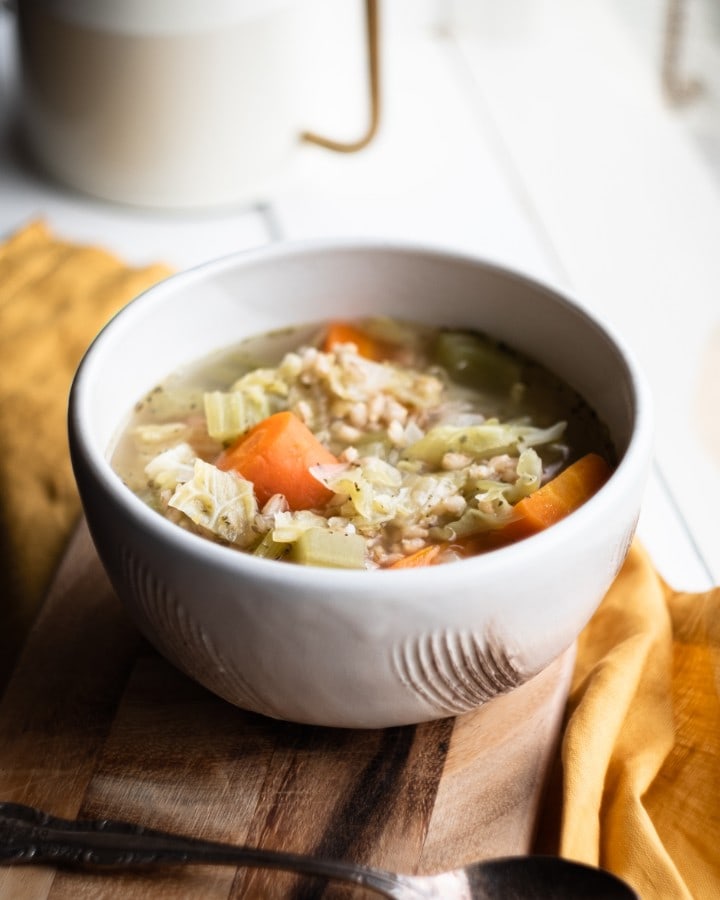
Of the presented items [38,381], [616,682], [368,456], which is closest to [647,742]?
[616,682]

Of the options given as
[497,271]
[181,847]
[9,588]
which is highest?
[497,271]

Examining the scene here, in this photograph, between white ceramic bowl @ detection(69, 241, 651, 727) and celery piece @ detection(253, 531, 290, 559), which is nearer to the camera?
white ceramic bowl @ detection(69, 241, 651, 727)

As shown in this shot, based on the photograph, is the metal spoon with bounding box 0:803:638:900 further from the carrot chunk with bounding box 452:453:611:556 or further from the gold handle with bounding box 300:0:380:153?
the gold handle with bounding box 300:0:380:153

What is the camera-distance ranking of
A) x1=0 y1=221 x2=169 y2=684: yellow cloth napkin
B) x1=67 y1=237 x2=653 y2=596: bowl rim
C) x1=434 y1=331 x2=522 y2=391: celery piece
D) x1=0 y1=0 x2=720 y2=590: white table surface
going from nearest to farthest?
x1=67 y1=237 x2=653 y2=596: bowl rim
x1=434 y1=331 x2=522 y2=391: celery piece
x1=0 y1=221 x2=169 y2=684: yellow cloth napkin
x1=0 y1=0 x2=720 y2=590: white table surface

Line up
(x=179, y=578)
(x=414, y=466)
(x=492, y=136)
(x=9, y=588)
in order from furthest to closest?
1. (x=492, y=136)
2. (x=9, y=588)
3. (x=414, y=466)
4. (x=179, y=578)

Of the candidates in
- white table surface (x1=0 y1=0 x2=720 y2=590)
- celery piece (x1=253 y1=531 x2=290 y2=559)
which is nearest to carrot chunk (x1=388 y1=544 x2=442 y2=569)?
celery piece (x1=253 y1=531 x2=290 y2=559)

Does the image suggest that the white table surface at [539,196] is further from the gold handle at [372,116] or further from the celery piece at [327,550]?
the celery piece at [327,550]

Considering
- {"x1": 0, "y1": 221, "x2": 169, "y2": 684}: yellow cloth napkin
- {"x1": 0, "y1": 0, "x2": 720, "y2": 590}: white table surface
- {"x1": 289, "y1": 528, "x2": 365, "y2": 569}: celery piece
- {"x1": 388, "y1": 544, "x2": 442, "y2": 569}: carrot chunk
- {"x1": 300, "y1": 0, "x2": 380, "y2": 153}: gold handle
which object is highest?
{"x1": 289, "y1": 528, "x2": 365, "y2": 569}: celery piece

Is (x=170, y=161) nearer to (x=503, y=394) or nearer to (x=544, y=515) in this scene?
(x=503, y=394)

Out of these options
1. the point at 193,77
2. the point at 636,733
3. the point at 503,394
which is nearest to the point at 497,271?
the point at 503,394
